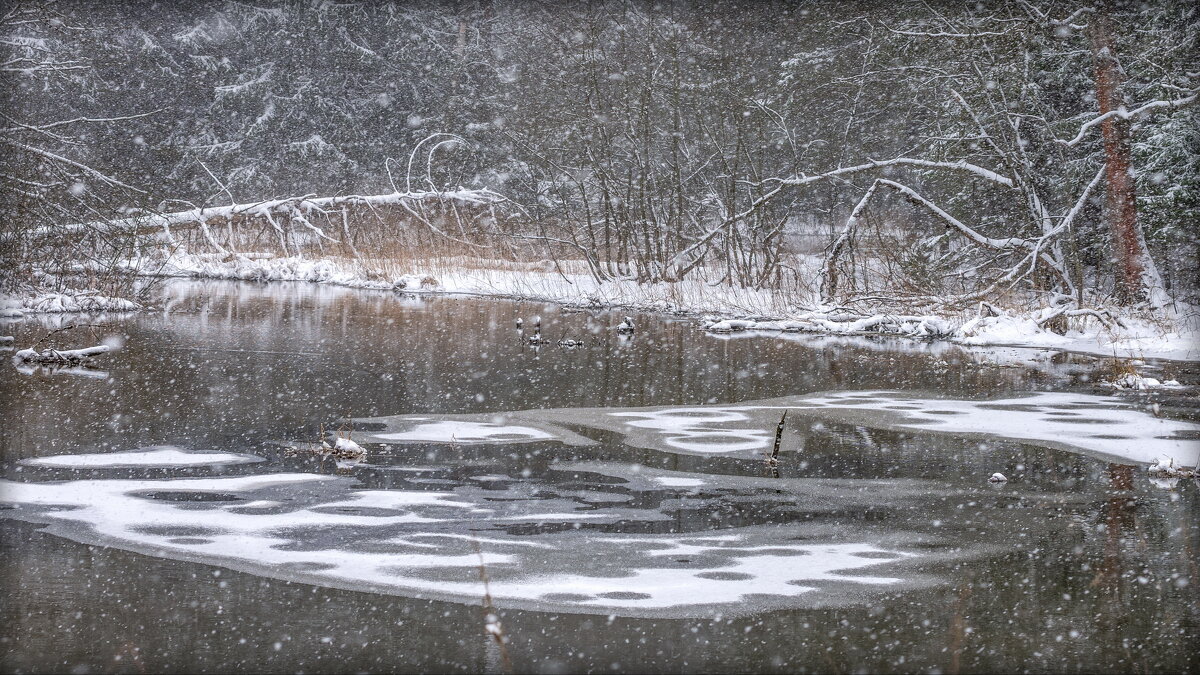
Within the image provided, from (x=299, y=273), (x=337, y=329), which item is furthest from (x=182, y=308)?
(x=299, y=273)

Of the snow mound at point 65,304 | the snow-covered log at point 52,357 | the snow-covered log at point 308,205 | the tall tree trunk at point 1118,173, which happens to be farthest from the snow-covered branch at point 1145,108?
the snow-covered log at point 308,205

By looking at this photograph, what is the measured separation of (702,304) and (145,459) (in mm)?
12516

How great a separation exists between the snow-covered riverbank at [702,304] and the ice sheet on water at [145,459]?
855 cm

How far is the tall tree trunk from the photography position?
14375 millimetres

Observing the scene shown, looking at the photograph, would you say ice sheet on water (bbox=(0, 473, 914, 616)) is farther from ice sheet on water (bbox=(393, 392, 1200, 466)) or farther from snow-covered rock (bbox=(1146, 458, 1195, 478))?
snow-covered rock (bbox=(1146, 458, 1195, 478))

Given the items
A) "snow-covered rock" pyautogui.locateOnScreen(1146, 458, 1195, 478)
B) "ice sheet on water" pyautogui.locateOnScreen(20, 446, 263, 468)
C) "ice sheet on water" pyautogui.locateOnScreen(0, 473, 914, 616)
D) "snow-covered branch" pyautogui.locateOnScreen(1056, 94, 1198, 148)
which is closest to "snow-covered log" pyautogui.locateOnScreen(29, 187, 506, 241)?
"snow-covered branch" pyautogui.locateOnScreen(1056, 94, 1198, 148)

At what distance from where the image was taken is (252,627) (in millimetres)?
3906

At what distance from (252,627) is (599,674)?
1.26 m

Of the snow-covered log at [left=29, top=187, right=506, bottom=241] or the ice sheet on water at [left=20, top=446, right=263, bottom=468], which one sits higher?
the snow-covered log at [left=29, top=187, right=506, bottom=241]

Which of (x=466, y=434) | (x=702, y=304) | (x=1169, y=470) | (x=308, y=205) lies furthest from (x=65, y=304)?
(x=1169, y=470)

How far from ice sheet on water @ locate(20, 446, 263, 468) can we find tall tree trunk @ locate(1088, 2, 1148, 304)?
38.5 ft

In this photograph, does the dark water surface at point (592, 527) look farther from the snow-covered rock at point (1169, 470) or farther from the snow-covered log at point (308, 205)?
the snow-covered log at point (308, 205)

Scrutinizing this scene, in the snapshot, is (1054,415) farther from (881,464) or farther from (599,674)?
(599,674)

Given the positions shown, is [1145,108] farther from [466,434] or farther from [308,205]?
[308,205]
